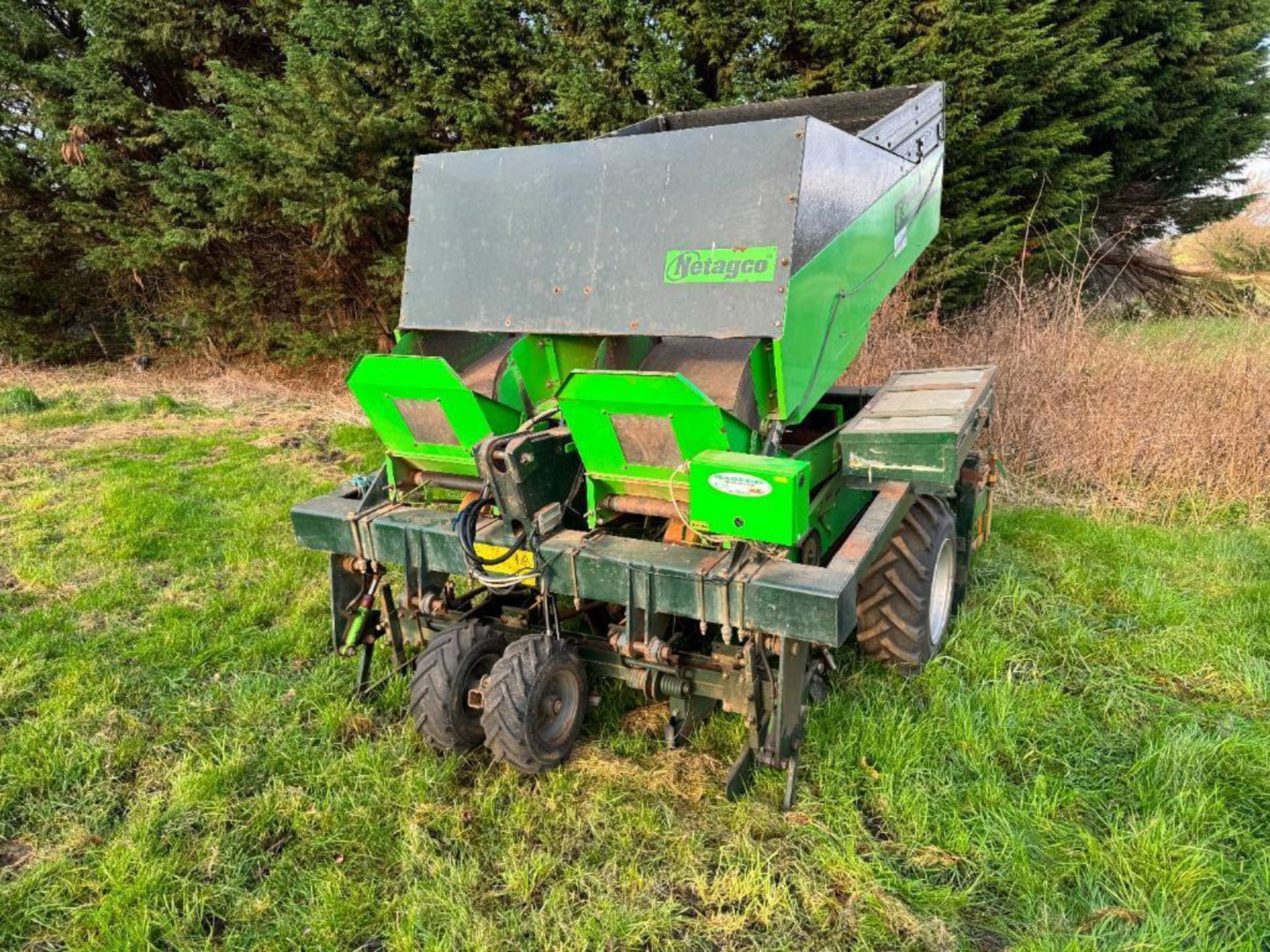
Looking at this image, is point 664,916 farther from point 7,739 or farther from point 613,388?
point 7,739

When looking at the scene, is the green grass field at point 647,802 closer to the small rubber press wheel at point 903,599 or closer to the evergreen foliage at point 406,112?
the small rubber press wheel at point 903,599

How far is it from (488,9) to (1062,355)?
5976 millimetres

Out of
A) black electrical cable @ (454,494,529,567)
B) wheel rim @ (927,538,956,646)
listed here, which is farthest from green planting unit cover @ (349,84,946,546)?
wheel rim @ (927,538,956,646)

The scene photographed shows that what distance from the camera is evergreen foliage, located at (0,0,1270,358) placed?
7.24 m

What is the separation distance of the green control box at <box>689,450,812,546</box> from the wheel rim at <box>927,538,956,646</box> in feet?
4.29

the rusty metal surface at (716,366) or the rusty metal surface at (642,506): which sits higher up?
the rusty metal surface at (716,366)

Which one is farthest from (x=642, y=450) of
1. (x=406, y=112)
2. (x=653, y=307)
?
(x=406, y=112)

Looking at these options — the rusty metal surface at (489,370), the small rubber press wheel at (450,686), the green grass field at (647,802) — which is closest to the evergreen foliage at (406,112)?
the rusty metal surface at (489,370)

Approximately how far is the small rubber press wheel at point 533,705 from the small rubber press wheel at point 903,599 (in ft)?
3.94

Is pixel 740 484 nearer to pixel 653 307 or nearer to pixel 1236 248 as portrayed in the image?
pixel 653 307

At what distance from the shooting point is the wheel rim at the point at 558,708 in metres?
2.69

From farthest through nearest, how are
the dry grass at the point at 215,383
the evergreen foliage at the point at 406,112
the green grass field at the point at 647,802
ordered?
the dry grass at the point at 215,383 < the evergreen foliage at the point at 406,112 < the green grass field at the point at 647,802

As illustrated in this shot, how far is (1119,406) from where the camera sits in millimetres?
5715

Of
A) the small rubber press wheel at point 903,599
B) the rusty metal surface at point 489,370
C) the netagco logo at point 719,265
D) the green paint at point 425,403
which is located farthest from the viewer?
the small rubber press wheel at point 903,599
